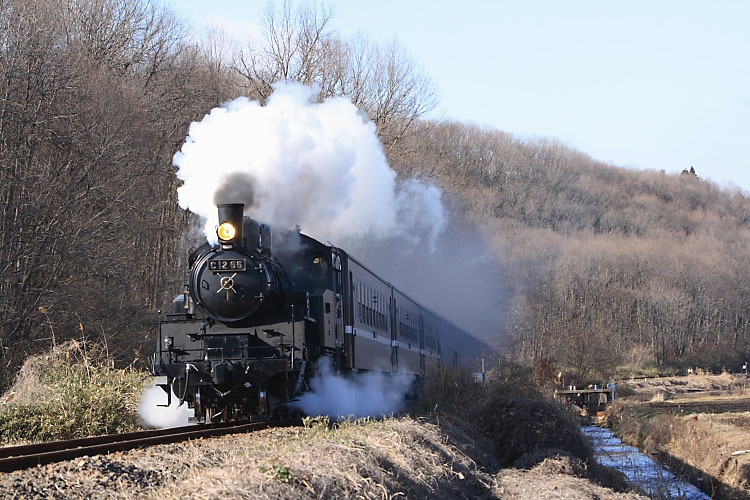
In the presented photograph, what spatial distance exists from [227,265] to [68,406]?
303cm

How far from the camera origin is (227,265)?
40.4ft

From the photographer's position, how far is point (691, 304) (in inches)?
2207

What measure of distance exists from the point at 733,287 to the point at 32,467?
197ft

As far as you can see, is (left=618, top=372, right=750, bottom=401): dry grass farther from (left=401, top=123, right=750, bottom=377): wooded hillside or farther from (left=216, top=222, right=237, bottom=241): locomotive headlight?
(left=216, top=222, right=237, bottom=241): locomotive headlight

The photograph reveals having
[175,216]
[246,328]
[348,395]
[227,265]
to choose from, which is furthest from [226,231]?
[175,216]

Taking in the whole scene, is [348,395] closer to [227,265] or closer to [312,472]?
[227,265]

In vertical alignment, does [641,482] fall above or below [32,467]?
below

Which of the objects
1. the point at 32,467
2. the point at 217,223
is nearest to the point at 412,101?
the point at 217,223

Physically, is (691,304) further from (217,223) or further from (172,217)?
(217,223)

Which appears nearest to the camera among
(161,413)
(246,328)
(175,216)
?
(246,328)

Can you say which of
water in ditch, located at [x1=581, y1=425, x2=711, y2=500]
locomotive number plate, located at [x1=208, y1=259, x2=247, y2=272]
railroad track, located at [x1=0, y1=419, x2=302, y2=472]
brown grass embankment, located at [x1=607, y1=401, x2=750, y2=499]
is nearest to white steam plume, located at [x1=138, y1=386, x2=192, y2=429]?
railroad track, located at [x1=0, y1=419, x2=302, y2=472]

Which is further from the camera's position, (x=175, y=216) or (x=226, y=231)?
(x=175, y=216)

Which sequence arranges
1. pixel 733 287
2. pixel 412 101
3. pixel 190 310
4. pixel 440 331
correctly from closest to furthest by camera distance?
pixel 190 310 → pixel 440 331 → pixel 412 101 → pixel 733 287

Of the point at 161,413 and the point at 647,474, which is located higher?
the point at 161,413
